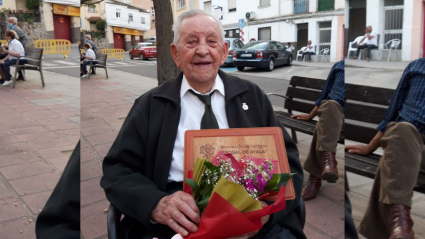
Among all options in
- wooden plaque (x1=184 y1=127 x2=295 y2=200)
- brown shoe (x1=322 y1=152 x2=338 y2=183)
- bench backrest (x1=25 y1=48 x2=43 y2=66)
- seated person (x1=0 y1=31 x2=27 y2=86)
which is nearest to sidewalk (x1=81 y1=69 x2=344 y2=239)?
brown shoe (x1=322 y1=152 x2=338 y2=183)

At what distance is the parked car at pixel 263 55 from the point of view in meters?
1.76

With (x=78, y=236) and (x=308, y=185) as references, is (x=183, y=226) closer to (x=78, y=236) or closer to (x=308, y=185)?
(x=78, y=236)

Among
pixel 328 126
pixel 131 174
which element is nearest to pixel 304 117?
pixel 328 126

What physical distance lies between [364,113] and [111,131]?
3.49ft

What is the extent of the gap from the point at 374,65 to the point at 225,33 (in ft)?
2.35

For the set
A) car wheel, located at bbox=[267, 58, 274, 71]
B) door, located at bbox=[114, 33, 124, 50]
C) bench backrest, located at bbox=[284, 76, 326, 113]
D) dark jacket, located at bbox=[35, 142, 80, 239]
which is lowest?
dark jacket, located at bbox=[35, 142, 80, 239]

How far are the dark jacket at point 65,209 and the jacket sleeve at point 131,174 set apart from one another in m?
0.12

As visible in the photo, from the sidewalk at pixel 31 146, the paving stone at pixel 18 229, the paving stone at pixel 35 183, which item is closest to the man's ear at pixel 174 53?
the sidewalk at pixel 31 146

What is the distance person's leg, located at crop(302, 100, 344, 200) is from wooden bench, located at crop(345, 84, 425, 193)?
48 millimetres

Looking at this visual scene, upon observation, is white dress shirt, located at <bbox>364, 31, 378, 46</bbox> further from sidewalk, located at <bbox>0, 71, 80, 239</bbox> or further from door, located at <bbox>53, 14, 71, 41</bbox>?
sidewalk, located at <bbox>0, 71, 80, 239</bbox>

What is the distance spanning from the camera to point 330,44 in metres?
1.53

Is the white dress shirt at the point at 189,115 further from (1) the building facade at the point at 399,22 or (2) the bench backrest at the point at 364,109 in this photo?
(1) the building facade at the point at 399,22

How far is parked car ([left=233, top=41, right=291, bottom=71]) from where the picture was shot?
1.76m

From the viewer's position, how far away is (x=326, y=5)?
5.01 ft
